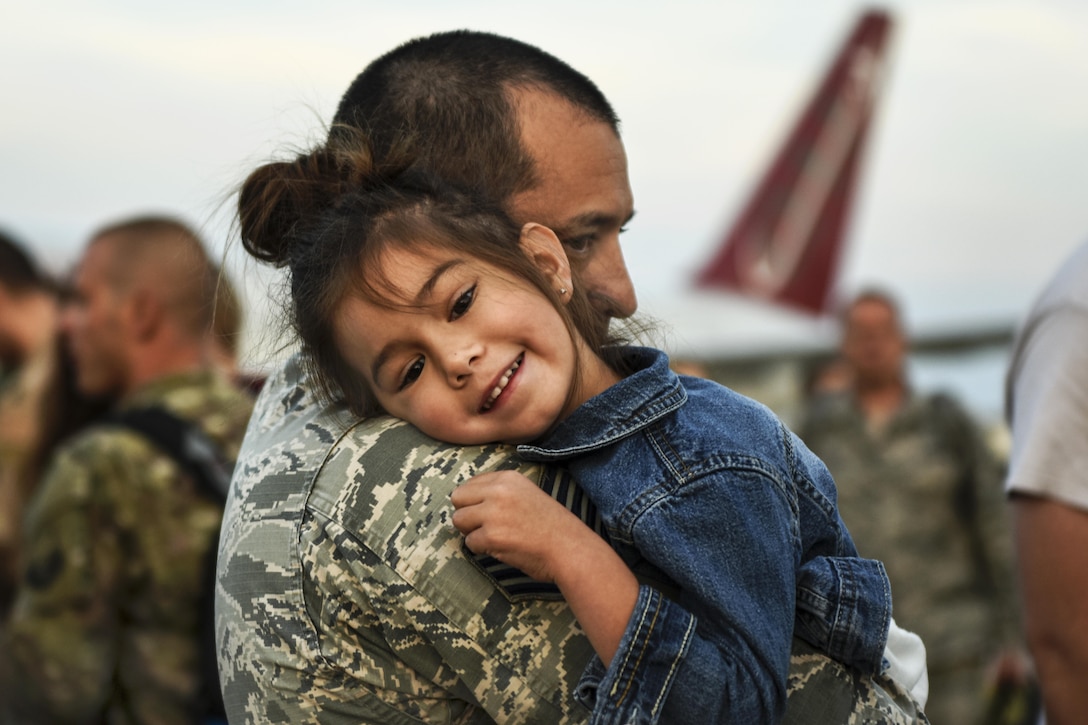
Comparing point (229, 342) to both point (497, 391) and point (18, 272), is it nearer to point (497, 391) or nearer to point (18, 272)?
point (18, 272)

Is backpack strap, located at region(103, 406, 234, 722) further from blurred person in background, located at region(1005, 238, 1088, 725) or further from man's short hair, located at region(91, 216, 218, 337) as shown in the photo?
blurred person in background, located at region(1005, 238, 1088, 725)

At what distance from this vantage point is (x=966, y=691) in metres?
5.62

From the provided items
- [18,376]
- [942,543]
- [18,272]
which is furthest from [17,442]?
[942,543]

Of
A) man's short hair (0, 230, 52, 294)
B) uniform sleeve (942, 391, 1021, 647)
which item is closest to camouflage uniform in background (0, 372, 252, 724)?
man's short hair (0, 230, 52, 294)

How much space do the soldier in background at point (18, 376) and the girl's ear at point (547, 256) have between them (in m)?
3.18

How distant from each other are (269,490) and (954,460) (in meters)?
4.59

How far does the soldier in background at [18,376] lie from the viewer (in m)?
4.48

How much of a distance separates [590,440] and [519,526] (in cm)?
16

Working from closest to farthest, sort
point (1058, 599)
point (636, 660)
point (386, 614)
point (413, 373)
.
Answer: point (636, 660) < point (386, 614) < point (413, 373) < point (1058, 599)

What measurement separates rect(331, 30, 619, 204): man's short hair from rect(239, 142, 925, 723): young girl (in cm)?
11

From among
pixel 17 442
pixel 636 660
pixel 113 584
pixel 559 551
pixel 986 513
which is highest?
pixel 559 551

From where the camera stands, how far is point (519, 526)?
1363 millimetres

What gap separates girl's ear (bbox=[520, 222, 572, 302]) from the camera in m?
1.64

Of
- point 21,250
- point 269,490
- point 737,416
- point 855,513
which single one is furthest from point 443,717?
point 21,250
